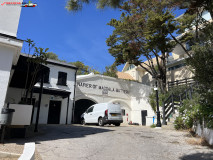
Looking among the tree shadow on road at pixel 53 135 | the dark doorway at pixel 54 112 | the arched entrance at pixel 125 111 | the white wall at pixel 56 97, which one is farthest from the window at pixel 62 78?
the tree shadow on road at pixel 53 135

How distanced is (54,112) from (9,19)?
12585mm

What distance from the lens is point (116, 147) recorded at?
527cm

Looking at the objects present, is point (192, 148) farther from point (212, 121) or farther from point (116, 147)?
point (116, 147)

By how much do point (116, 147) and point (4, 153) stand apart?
312cm

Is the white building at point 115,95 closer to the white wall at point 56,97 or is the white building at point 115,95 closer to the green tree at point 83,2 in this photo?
the white wall at point 56,97

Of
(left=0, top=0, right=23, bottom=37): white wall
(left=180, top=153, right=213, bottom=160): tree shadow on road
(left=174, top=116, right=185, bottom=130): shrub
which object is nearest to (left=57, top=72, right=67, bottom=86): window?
(left=0, top=0, right=23, bottom=37): white wall

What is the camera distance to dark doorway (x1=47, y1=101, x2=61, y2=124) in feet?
54.8

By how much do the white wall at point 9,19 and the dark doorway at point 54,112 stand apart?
478 inches

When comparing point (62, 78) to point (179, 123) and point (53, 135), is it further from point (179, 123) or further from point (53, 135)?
point (179, 123)

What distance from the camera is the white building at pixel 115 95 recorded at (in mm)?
19438

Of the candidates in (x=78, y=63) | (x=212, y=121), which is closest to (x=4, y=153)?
(x=212, y=121)

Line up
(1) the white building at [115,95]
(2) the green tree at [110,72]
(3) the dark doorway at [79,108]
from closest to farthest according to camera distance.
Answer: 1. (3) the dark doorway at [79,108]
2. (1) the white building at [115,95]
3. (2) the green tree at [110,72]

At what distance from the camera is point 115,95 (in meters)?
22.3

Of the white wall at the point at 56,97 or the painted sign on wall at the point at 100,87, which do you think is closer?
the white wall at the point at 56,97
